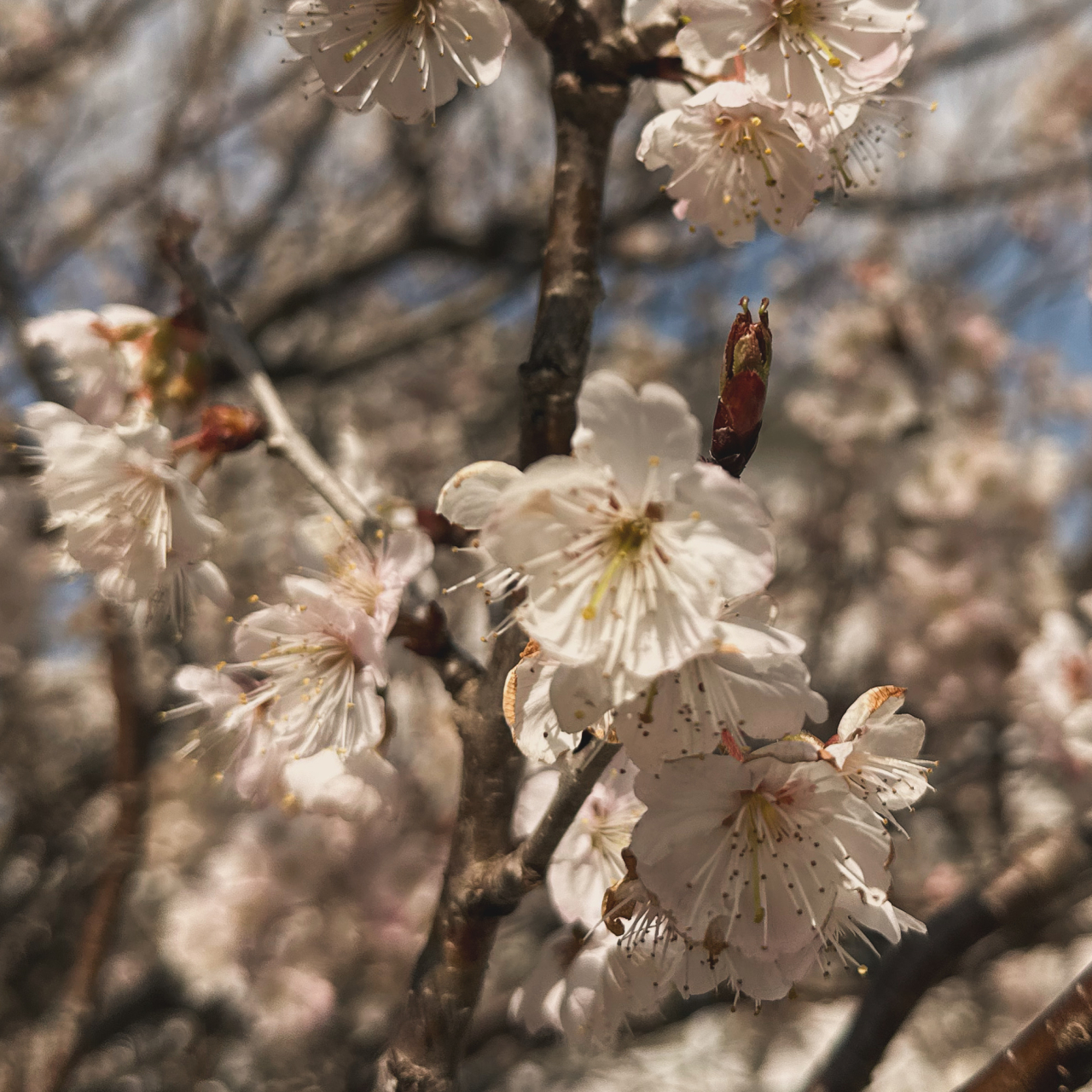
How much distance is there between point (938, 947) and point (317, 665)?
3.00 ft

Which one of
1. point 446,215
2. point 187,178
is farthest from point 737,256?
point 187,178

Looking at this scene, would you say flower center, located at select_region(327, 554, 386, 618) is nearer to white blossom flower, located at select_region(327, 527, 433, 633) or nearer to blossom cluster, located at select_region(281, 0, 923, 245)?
white blossom flower, located at select_region(327, 527, 433, 633)

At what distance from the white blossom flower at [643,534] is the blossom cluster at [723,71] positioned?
472 millimetres

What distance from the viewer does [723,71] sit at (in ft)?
3.37

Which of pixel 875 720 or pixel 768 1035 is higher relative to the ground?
pixel 875 720

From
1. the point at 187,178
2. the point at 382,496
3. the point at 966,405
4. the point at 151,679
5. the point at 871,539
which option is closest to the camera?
the point at 382,496

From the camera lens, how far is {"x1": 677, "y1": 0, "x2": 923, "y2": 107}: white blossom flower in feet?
3.09

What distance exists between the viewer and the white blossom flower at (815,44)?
941 mm

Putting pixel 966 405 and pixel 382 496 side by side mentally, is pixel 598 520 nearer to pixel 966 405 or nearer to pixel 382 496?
pixel 382 496

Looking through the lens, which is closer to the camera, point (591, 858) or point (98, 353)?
point (591, 858)

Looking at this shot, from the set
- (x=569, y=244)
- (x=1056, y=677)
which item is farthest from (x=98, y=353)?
(x=1056, y=677)

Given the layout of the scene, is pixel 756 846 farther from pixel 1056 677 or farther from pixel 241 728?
pixel 1056 677

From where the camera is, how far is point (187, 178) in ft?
14.3

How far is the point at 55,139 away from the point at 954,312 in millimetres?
4273
